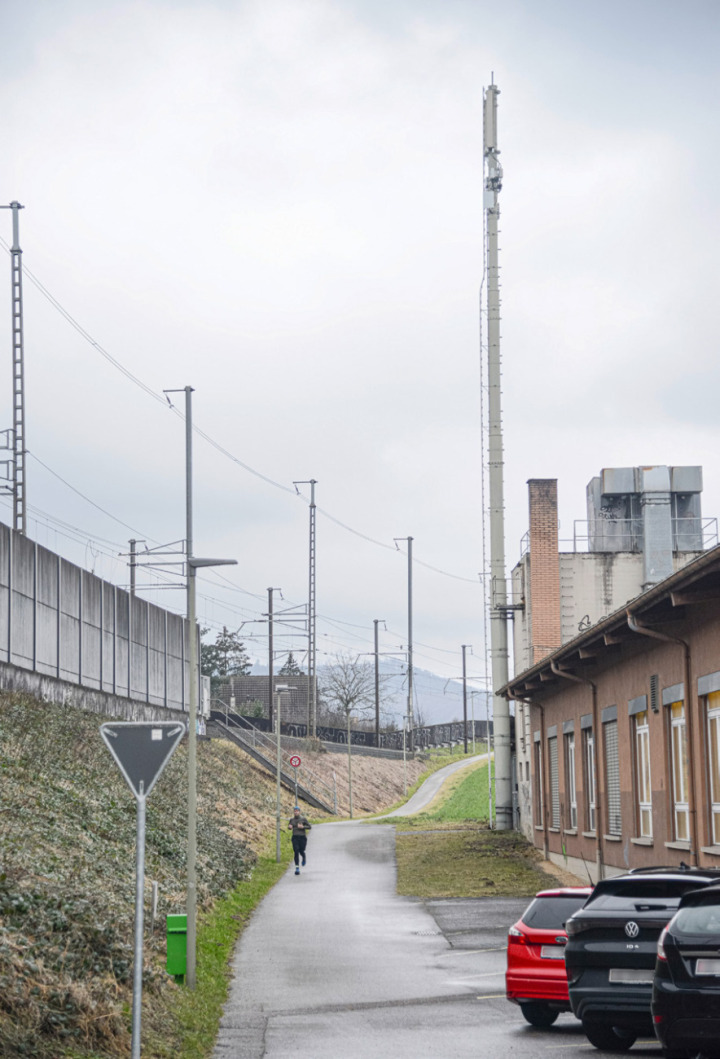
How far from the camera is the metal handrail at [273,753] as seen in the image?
66375 millimetres

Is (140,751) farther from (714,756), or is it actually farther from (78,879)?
(714,756)

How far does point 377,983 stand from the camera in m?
17.5

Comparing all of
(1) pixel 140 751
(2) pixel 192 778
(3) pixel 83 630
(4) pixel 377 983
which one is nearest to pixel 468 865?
(3) pixel 83 630

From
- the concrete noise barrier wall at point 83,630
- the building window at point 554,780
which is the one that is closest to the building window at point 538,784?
the building window at point 554,780

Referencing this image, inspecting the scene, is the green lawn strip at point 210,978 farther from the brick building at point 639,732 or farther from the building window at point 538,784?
the building window at point 538,784

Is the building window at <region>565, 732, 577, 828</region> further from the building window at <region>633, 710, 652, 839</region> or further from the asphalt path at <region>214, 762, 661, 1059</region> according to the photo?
the building window at <region>633, 710, 652, 839</region>

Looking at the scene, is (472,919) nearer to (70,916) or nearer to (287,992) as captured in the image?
(287,992)

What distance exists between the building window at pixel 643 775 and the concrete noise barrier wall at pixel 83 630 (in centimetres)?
1346

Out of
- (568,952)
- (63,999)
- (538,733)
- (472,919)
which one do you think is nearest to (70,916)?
(63,999)

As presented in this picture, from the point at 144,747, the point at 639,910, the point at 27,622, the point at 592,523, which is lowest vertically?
the point at 639,910

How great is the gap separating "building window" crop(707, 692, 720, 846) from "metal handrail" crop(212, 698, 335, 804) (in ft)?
147

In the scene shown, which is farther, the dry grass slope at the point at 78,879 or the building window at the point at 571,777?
the building window at the point at 571,777

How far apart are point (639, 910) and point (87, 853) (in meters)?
10.1

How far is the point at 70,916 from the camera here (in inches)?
553
